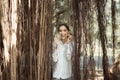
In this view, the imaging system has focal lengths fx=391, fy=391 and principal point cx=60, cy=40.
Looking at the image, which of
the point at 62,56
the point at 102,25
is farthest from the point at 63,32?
the point at 102,25

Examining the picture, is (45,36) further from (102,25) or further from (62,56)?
(102,25)

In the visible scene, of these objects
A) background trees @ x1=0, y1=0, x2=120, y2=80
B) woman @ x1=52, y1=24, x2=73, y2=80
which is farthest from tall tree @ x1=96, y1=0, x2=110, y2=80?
woman @ x1=52, y1=24, x2=73, y2=80

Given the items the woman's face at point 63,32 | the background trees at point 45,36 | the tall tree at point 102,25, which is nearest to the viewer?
the woman's face at point 63,32

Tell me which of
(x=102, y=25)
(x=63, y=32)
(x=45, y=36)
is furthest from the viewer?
(x=102, y=25)

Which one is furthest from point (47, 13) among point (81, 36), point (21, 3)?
point (81, 36)

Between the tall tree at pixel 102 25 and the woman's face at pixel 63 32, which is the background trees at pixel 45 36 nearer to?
the tall tree at pixel 102 25

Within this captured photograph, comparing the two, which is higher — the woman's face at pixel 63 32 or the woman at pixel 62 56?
the woman's face at pixel 63 32

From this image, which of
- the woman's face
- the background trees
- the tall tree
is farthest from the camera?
the tall tree

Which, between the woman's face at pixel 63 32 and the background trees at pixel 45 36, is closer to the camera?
the woman's face at pixel 63 32

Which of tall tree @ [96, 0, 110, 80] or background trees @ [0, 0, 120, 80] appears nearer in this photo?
background trees @ [0, 0, 120, 80]

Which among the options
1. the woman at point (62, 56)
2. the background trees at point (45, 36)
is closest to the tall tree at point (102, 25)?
the background trees at point (45, 36)

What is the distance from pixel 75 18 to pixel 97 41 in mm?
534

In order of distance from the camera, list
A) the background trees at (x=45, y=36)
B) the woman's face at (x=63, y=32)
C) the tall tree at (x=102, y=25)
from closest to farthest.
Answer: the woman's face at (x=63, y=32) → the background trees at (x=45, y=36) → the tall tree at (x=102, y=25)

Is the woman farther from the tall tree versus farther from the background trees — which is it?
the tall tree
